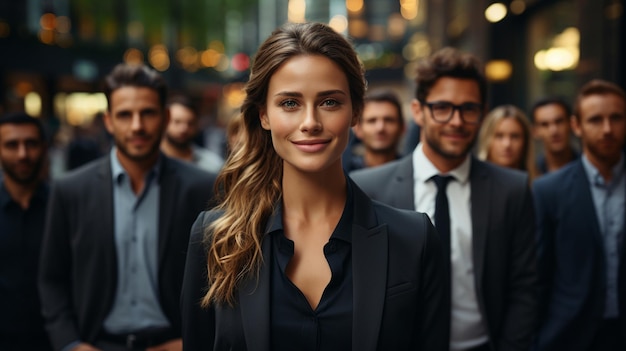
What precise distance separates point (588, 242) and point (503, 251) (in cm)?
114

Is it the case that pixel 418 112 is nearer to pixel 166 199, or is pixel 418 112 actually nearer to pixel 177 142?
pixel 166 199

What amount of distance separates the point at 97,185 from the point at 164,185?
0.42m

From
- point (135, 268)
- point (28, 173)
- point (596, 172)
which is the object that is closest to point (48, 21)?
point (28, 173)

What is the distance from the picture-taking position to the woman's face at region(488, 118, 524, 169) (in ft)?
21.4

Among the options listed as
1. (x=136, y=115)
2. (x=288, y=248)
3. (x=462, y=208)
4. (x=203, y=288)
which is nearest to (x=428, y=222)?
(x=288, y=248)

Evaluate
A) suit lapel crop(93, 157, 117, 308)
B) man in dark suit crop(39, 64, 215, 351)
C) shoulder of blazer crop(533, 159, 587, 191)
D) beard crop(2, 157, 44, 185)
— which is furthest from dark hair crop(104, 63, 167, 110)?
shoulder of blazer crop(533, 159, 587, 191)

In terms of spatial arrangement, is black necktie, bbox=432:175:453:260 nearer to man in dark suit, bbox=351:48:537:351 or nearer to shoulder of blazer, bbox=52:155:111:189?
man in dark suit, bbox=351:48:537:351

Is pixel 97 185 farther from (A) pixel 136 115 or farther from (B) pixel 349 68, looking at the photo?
(B) pixel 349 68

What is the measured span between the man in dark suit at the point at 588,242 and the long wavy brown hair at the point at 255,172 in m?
2.51

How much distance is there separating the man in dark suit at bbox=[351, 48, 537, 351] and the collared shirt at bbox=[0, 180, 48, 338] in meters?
2.57

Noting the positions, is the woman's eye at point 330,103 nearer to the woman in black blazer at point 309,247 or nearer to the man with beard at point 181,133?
the woman in black blazer at point 309,247

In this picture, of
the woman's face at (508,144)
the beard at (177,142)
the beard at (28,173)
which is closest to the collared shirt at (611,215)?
the woman's face at (508,144)

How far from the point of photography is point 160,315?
3.88 meters

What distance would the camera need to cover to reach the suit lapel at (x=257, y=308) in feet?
7.55
